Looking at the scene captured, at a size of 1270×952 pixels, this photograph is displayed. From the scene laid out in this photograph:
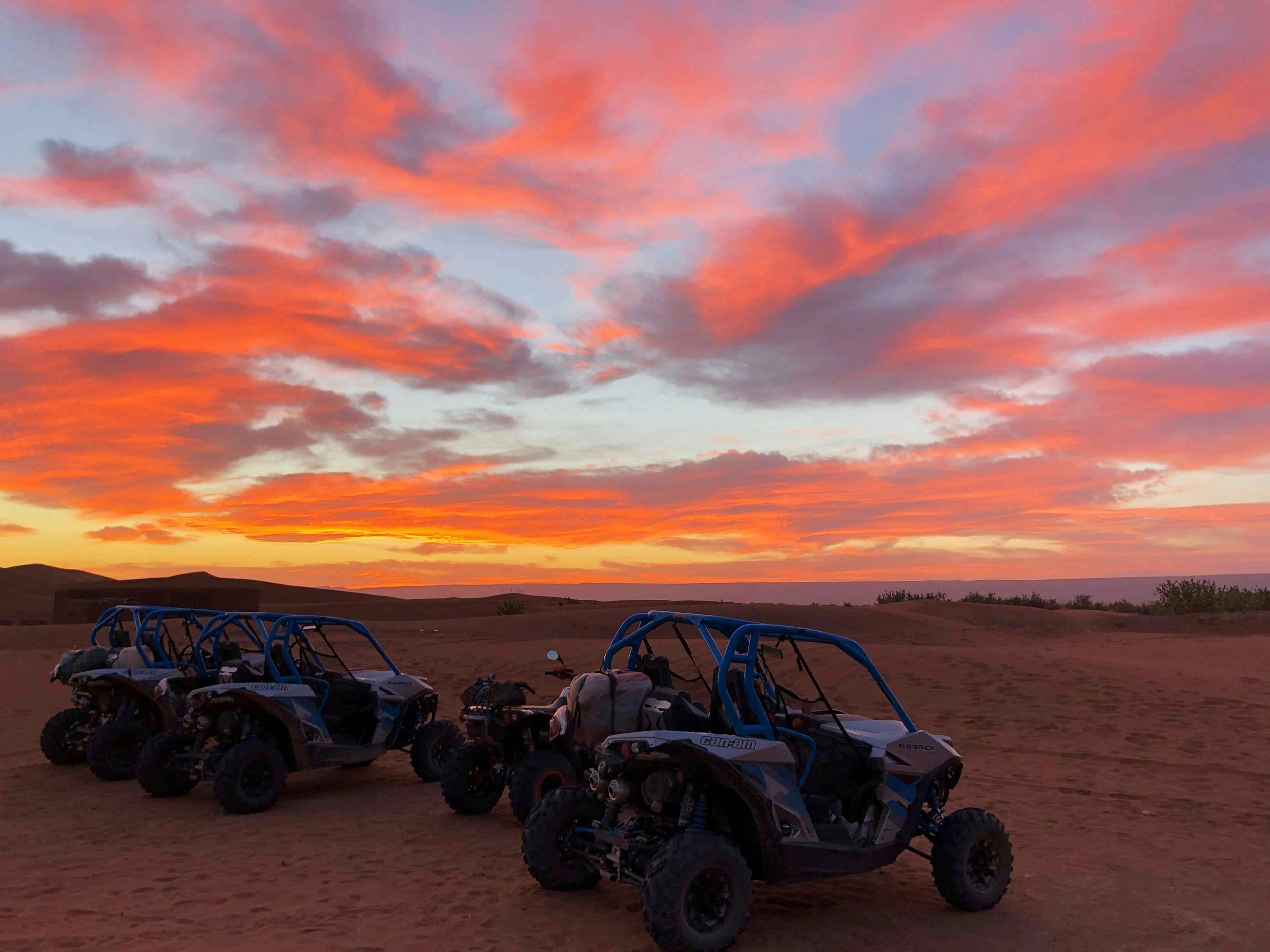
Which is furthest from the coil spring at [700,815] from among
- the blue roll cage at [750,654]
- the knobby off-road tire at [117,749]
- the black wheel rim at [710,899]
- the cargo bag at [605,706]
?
the knobby off-road tire at [117,749]

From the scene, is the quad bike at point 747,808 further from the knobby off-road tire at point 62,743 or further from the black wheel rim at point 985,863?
the knobby off-road tire at point 62,743

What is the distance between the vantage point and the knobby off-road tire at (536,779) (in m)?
8.59

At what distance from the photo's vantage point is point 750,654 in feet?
20.9

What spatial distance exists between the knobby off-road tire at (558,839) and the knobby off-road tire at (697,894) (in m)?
1.07

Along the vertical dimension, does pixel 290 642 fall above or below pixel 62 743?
above

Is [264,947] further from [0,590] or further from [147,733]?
[0,590]

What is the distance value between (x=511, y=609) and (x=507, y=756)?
3210 cm

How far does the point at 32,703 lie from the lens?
18.7 meters

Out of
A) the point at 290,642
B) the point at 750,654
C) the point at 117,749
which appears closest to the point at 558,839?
the point at 750,654

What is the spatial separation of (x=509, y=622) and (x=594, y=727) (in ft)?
94.4

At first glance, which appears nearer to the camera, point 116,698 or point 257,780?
point 257,780

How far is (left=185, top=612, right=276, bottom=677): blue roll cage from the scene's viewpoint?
11.9 meters

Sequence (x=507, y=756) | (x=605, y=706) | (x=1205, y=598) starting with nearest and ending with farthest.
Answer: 1. (x=605, y=706)
2. (x=507, y=756)
3. (x=1205, y=598)

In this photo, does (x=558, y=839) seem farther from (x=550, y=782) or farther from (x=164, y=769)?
(x=164, y=769)
